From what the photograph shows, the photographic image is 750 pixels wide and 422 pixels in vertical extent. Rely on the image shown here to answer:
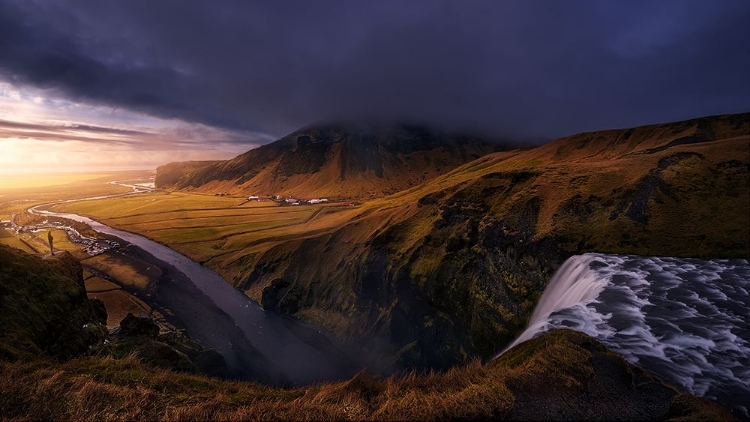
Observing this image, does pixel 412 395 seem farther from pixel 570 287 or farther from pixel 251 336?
pixel 251 336

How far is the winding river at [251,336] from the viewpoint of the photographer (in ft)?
183

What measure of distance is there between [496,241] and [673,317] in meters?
32.0

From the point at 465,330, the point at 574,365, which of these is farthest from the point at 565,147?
the point at 574,365

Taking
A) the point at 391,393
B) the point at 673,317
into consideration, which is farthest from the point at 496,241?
the point at 391,393

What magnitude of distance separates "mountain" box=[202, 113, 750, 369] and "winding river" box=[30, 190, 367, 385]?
395cm

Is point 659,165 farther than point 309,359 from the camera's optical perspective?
No

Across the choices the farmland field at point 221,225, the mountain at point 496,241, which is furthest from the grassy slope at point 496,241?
the farmland field at point 221,225

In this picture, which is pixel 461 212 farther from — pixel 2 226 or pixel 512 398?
pixel 2 226

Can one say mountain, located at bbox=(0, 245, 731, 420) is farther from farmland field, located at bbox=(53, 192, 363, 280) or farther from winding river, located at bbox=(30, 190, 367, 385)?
farmland field, located at bbox=(53, 192, 363, 280)

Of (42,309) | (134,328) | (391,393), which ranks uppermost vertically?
(391,393)

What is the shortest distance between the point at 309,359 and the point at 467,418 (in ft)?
182

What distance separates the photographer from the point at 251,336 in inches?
2606

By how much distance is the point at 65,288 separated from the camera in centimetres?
2553

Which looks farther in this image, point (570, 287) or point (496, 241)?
point (496, 241)
